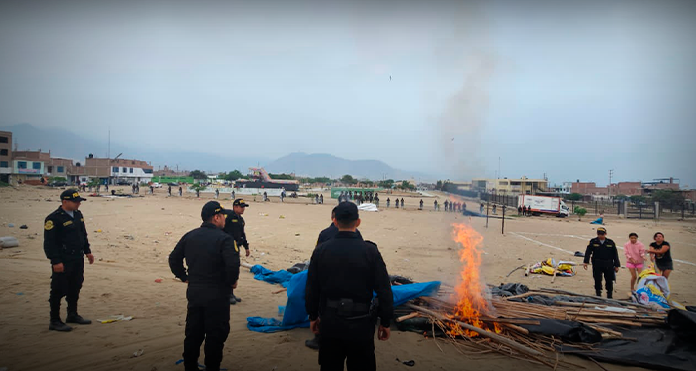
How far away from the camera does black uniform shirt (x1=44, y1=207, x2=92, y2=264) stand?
5035 mm

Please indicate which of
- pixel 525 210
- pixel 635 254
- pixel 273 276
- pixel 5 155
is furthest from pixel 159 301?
pixel 5 155

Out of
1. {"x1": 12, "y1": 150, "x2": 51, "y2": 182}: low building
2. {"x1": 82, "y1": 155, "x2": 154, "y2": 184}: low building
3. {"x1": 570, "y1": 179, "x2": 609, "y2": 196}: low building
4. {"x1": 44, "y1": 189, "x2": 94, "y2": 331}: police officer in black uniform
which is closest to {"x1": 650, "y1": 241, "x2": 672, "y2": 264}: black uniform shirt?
{"x1": 44, "y1": 189, "x2": 94, "y2": 331}: police officer in black uniform

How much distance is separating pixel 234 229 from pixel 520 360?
19.3 ft

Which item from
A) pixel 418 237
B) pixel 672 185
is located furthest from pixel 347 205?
pixel 672 185

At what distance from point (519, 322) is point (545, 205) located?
1483 inches

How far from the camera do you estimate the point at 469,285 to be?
19.5 ft

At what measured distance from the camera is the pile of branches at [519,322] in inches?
193

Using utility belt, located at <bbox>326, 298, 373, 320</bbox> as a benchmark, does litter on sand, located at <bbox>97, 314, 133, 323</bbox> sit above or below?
below

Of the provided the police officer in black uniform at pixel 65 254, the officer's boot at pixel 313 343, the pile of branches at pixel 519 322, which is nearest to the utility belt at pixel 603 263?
the pile of branches at pixel 519 322

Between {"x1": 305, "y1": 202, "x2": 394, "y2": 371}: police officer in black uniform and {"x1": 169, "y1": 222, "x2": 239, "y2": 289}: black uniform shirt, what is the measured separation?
1119 millimetres

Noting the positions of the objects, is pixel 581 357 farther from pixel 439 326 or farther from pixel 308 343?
pixel 308 343

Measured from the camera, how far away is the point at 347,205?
354 centimetres

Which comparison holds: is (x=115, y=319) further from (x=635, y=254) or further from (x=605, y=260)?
(x=635, y=254)

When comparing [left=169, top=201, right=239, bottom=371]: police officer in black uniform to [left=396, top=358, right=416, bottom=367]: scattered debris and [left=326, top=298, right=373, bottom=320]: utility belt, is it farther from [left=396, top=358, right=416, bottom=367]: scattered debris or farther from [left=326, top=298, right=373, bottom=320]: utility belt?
[left=396, top=358, right=416, bottom=367]: scattered debris
